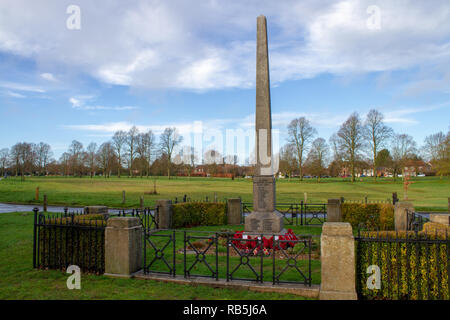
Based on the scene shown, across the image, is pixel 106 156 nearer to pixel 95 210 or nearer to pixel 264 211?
pixel 95 210

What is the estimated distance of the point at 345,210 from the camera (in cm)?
1656

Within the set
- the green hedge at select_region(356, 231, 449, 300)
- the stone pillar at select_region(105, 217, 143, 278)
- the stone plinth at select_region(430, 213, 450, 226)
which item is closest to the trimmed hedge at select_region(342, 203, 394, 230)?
the stone plinth at select_region(430, 213, 450, 226)

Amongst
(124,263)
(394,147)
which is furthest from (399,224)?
(394,147)

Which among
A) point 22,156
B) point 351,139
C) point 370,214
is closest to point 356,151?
point 351,139

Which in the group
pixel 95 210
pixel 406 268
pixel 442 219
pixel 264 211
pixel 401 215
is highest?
pixel 442 219

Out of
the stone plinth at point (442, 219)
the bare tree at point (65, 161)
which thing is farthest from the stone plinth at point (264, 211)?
the bare tree at point (65, 161)

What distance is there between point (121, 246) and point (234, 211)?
9.92 m

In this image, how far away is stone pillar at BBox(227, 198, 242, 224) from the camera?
645 inches

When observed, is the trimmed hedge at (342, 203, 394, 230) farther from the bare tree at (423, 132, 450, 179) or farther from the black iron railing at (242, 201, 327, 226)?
the bare tree at (423, 132, 450, 179)

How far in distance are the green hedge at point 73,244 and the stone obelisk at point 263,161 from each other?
511 cm

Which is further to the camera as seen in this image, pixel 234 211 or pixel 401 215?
pixel 234 211

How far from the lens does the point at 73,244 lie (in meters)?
7.55

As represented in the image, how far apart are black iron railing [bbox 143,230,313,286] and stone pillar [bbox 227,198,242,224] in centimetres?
501

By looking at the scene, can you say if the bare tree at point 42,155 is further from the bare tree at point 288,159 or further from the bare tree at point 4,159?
the bare tree at point 288,159
